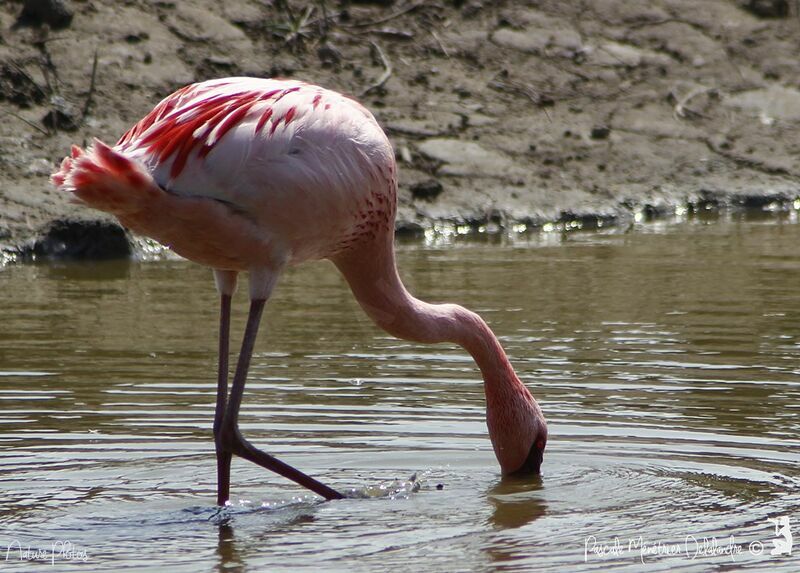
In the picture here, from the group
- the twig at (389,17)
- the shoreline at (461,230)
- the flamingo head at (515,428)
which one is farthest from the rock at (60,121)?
the flamingo head at (515,428)

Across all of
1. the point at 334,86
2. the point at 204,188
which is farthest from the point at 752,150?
the point at 204,188

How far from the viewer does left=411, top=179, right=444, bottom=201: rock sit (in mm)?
13602

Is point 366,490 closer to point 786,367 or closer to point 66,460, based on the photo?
point 66,460

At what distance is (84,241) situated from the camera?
39.7 ft

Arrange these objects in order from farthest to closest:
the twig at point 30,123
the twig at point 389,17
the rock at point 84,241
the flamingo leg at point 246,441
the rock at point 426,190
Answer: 1. the twig at point 389,17
2. the rock at point 426,190
3. the twig at point 30,123
4. the rock at point 84,241
5. the flamingo leg at point 246,441

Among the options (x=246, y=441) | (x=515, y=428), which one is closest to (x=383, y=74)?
(x=515, y=428)

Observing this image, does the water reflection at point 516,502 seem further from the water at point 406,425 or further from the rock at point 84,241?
the rock at point 84,241

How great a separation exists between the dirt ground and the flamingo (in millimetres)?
6003

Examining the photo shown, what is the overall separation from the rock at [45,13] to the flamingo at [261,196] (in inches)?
334

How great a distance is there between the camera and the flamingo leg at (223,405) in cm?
640

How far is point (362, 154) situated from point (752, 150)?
977 cm

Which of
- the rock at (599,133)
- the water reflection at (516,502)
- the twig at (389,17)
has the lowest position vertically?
the water reflection at (516,502)

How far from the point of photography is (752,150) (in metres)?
15.4

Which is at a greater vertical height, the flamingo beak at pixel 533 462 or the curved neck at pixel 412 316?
the curved neck at pixel 412 316
